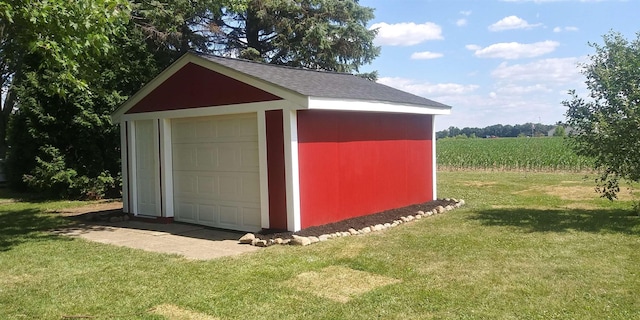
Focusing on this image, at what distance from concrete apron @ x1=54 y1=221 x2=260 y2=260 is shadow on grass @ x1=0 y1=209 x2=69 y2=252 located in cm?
47

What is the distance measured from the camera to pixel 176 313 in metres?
4.67

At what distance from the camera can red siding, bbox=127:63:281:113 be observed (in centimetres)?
861

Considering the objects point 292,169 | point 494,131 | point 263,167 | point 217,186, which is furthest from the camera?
point 494,131

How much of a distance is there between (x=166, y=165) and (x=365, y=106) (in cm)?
409

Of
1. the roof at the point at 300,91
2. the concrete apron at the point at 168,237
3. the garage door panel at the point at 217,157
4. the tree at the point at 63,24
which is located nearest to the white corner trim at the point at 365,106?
the roof at the point at 300,91

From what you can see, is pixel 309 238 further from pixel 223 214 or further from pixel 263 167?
pixel 223 214

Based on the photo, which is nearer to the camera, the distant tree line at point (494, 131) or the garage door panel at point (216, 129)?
the garage door panel at point (216, 129)

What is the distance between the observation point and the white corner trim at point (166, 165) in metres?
10.0

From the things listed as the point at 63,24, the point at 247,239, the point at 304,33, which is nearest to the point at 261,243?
the point at 247,239

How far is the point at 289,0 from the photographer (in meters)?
18.9

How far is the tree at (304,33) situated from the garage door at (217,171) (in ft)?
30.7

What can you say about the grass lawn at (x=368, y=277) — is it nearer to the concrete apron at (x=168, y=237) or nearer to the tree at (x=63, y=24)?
the concrete apron at (x=168, y=237)

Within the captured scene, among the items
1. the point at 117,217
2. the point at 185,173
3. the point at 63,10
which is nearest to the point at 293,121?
the point at 185,173

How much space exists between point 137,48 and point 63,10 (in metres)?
9.02
